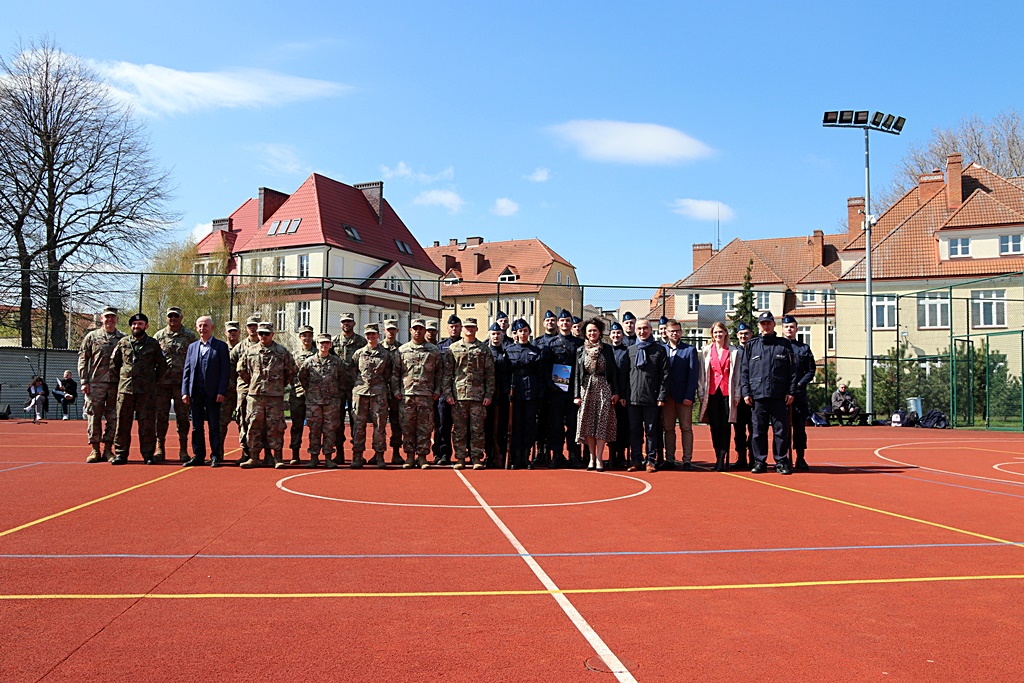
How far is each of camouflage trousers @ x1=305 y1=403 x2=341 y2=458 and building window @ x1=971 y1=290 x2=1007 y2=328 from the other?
72.2 feet

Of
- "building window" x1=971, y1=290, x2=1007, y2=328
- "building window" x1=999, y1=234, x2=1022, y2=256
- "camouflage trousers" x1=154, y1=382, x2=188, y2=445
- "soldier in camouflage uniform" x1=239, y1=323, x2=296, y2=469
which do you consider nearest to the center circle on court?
"soldier in camouflage uniform" x1=239, y1=323, x2=296, y2=469

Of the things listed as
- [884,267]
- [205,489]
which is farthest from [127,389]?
[884,267]

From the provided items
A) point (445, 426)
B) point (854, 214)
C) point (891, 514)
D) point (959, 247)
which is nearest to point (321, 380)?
point (445, 426)

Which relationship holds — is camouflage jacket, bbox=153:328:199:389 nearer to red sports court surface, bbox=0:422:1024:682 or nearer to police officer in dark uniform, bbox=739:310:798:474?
red sports court surface, bbox=0:422:1024:682

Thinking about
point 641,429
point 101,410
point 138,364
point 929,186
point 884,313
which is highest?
point 929,186

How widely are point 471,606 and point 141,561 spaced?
2361 millimetres

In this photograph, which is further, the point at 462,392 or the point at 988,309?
the point at 988,309

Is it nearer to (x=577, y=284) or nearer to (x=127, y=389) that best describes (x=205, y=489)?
(x=127, y=389)

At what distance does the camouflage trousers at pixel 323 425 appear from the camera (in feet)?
38.9

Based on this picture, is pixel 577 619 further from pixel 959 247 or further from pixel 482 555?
pixel 959 247

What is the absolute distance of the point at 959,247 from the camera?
137 feet

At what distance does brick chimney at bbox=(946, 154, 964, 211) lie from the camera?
4292 cm

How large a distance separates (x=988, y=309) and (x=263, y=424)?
2361cm

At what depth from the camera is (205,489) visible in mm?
9008
